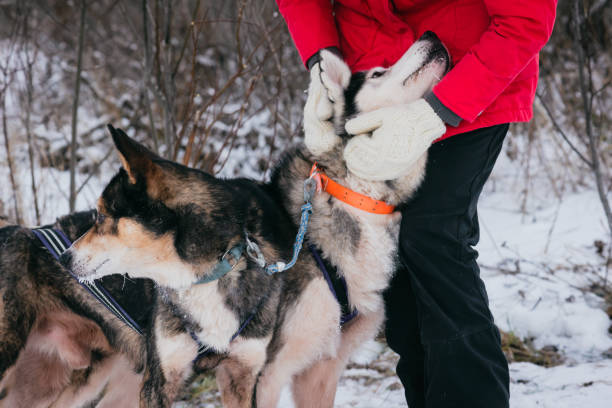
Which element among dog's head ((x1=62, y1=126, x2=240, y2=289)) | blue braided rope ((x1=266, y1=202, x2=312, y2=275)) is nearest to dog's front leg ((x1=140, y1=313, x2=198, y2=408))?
dog's head ((x1=62, y1=126, x2=240, y2=289))

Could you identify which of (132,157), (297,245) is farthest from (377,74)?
(132,157)

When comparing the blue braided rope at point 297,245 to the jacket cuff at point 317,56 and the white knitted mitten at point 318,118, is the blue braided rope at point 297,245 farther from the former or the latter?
the jacket cuff at point 317,56

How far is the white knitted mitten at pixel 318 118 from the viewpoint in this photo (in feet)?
6.03

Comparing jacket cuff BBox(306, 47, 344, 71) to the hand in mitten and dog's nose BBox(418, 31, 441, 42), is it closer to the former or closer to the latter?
the hand in mitten

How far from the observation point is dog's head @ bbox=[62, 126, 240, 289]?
173 centimetres

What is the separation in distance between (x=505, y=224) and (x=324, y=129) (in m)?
3.72

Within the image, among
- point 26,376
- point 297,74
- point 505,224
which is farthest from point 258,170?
point 26,376

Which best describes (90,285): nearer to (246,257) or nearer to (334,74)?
(246,257)

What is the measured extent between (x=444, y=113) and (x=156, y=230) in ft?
3.51

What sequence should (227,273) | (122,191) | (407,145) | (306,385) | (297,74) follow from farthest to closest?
(297,74) < (306,385) < (227,273) < (122,191) < (407,145)

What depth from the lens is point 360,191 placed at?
190 cm

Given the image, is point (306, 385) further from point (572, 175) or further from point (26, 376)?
point (572, 175)

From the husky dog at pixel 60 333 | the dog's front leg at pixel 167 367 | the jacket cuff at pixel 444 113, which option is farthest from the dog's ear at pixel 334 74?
the husky dog at pixel 60 333

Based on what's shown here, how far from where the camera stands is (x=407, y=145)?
1600 millimetres
